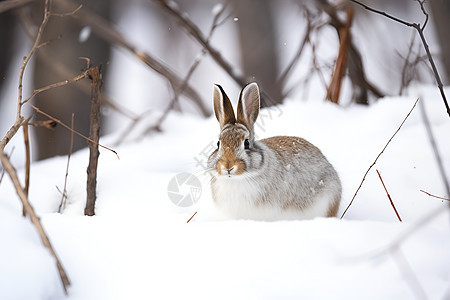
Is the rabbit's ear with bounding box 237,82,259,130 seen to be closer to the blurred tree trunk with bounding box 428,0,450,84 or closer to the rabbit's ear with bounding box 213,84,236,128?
the rabbit's ear with bounding box 213,84,236,128

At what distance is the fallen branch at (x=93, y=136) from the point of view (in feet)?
8.00

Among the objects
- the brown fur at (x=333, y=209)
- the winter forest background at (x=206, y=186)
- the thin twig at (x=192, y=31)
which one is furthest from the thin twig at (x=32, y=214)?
the thin twig at (x=192, y=31)

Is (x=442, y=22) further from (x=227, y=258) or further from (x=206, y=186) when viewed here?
(x=227, y=258)

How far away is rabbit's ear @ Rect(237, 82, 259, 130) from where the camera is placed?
8.74 feet

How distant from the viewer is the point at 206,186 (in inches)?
116

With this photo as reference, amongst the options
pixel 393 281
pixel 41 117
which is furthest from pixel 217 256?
pixel 41 117

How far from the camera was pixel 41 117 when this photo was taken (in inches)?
221

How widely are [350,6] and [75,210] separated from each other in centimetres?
290

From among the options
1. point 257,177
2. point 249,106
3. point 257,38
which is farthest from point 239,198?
point 257,38

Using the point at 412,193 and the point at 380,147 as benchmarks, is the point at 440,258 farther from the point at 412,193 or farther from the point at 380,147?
the point at 380,147

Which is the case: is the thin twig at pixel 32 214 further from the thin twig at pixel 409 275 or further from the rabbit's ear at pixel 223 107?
the rabbit's ear at pixel 223 107

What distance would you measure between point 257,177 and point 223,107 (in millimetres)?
416

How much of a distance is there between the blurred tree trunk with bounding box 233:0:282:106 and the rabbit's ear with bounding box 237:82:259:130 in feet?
16.6

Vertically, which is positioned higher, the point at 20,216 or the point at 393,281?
the point at 20,216
